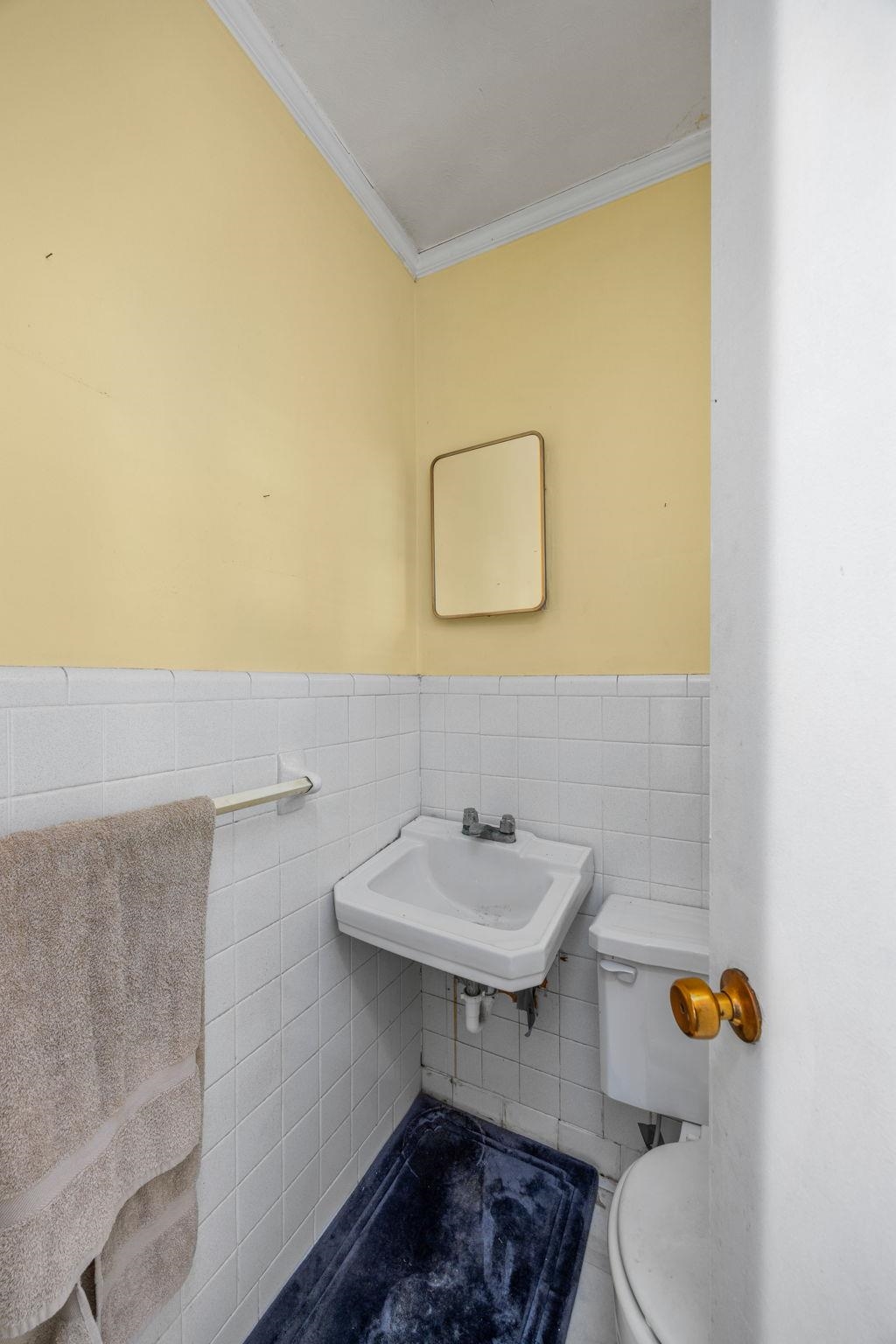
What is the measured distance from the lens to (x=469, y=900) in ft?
4.49

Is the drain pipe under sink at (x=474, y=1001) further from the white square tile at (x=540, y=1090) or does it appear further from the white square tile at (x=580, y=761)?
the white square tile at (x=580, y=761)

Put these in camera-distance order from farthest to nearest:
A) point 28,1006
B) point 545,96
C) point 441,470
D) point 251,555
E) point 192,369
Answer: point 441,470
point 545,96
point 251,555
point 192,369
point 28,1006

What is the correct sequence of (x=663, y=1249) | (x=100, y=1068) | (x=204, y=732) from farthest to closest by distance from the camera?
(x=204, y=732) → (x=663, y=1249) → (x=100, y=1068)

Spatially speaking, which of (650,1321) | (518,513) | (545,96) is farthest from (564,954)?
(545,96)

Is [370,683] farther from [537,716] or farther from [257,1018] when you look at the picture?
[257,1018]

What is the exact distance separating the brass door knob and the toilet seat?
0.52m

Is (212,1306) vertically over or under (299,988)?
under

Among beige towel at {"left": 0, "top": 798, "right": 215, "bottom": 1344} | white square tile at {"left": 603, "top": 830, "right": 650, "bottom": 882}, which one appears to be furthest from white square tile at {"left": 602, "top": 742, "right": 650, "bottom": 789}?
beige towel at {"left": 0, "top": 798, "right": 215, "bottom": 1344}

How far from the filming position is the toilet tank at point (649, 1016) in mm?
1061

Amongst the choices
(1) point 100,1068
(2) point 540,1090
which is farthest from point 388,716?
(2) point 540,1090

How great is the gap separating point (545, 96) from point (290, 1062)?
2179mm

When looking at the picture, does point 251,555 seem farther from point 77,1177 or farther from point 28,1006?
point 77,1177

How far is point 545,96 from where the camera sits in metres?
1.13

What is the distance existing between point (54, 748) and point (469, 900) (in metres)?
1.04
